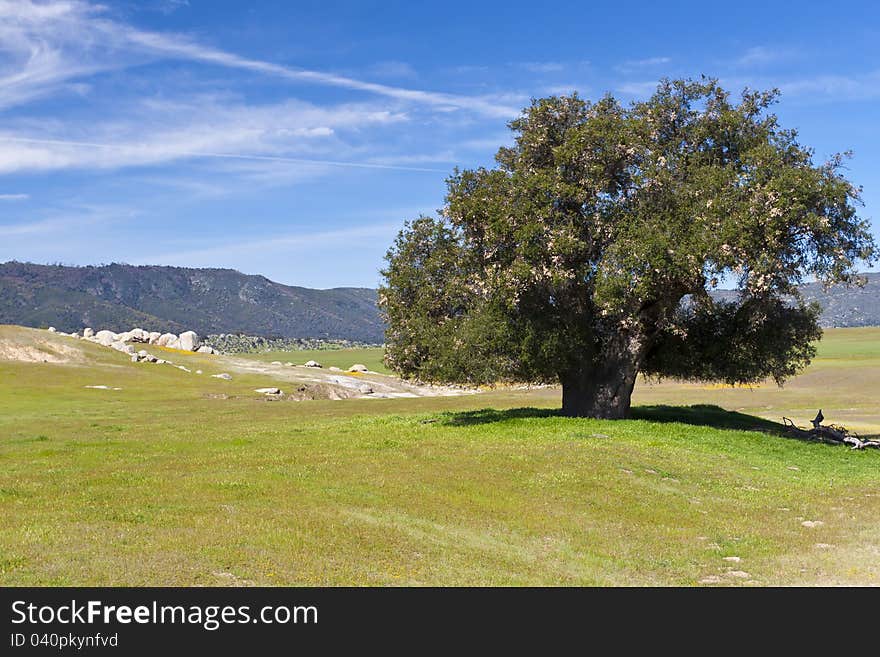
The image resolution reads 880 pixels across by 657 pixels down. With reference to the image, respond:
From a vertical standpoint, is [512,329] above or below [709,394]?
above

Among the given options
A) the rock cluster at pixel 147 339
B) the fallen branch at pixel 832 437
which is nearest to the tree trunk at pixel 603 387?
the fallen branch at pixel 832 437

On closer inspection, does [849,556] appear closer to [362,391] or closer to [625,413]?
[625,413]

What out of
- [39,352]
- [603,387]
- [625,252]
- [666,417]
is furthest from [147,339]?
[625,252]

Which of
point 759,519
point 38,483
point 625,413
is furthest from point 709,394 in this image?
point 38,483

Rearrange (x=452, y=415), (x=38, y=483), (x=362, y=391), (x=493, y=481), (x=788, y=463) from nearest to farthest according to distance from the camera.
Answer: (x=38, y=483)
(x=493, y=481)
(x=788, y=463)
(x=452, y=415)
(x=362, y=391)

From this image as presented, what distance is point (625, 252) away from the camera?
33.9 m

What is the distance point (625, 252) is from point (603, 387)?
8528 mm

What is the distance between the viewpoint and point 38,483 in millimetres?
20359

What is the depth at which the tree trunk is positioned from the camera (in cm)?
3919

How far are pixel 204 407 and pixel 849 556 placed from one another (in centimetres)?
5269

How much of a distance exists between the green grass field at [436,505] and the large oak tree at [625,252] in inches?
141

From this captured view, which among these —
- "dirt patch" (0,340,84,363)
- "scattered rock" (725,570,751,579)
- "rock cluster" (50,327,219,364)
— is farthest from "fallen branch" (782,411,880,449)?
"rock cluster" (50,327,219,364)

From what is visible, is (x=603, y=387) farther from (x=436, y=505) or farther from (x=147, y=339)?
(x=147, y=339)

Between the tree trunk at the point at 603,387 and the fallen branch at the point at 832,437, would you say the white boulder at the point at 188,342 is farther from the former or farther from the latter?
the fallen branch at the point at 832,437
